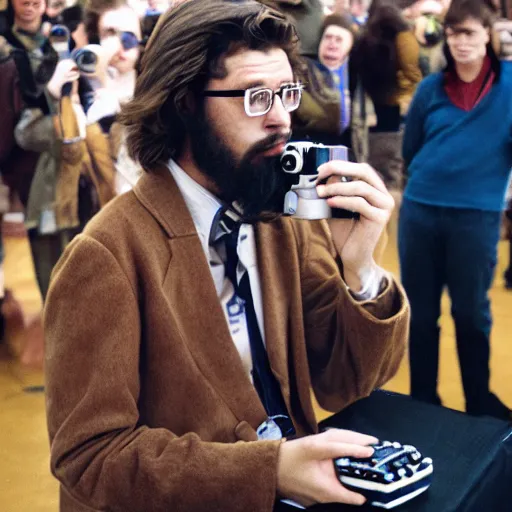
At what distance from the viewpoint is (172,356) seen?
3.89 ft

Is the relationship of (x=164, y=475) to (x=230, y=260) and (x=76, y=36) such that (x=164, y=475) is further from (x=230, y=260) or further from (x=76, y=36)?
(x=76, y=36)

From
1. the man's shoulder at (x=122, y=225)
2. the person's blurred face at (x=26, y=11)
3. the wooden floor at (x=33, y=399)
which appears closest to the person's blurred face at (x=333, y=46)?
the person's blurred face at (x=26, y=11)

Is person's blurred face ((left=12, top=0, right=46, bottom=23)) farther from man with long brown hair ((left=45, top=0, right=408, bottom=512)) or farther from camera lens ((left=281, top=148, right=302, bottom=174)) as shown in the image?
camera lens ((left=281, top=148, right=302, bottom=174))

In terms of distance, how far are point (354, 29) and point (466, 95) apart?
144cm

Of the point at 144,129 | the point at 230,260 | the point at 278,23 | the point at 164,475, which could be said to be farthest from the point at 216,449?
the point at 278,23

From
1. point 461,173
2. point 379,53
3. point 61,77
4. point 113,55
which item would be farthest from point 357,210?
point 379,53

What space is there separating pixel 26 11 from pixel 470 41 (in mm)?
1892

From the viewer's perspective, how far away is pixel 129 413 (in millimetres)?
1119

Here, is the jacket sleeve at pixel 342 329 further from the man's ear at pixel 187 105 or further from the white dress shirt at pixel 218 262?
the man's ear at pixel 187 105

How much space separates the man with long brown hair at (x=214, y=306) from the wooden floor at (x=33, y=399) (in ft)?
4.99

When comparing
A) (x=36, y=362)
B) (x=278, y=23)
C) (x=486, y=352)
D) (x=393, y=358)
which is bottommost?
(x=36, y=362)

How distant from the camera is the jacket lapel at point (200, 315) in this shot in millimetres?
1219

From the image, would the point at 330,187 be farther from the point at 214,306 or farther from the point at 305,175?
the point at 214,306

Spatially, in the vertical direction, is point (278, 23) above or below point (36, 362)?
above
